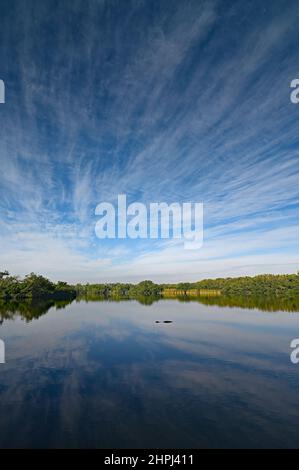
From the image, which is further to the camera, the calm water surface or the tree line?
the tree line

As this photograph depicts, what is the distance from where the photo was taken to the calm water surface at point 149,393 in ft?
40.2

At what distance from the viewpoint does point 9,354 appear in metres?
26.4

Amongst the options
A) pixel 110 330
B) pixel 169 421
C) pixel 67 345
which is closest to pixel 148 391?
pixel 169 421

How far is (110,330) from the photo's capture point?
4109 centimetres

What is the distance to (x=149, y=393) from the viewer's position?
1717 cm

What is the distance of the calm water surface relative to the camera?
12250 mm

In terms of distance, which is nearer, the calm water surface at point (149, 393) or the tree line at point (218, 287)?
the calm water surface at point (149, 393)

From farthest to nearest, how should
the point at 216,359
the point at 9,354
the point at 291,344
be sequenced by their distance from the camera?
the point at 291,344, the point at 9,354, the point at 216,359

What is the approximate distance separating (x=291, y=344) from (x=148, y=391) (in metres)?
20.9

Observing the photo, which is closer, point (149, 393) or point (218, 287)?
point (149, 393)
